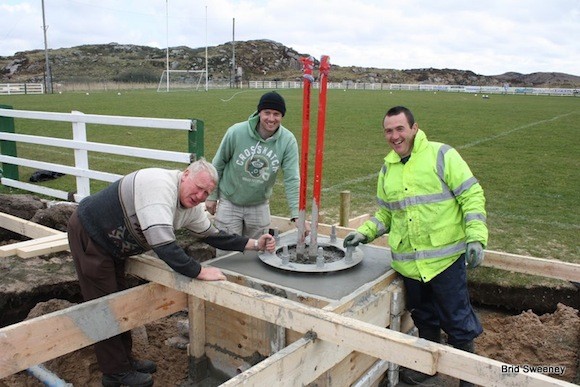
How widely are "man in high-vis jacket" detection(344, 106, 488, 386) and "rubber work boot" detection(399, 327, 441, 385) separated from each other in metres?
0.20

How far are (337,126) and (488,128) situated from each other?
534 cm

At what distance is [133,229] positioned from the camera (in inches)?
131

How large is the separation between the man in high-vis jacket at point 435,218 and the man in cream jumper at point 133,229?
1236 millimetres

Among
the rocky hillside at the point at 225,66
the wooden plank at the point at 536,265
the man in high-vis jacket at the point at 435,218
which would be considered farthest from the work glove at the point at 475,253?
the rocky hillside at the point at 225,66

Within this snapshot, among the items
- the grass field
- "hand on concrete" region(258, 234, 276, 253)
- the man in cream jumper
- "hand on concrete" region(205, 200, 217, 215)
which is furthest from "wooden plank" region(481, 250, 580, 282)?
"hand on concrete" region(205, 200, 217, 215)

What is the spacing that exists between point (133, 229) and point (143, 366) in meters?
1.30

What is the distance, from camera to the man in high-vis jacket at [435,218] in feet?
11.2

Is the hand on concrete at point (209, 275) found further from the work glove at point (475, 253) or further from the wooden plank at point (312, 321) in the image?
the work glove at point (475, 253)

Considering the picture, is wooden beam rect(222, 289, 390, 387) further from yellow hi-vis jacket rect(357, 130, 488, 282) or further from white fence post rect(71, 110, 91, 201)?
white fence post rect(71, 110, 91, 201)

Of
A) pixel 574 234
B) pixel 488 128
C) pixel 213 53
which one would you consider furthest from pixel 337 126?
pixel 213 53

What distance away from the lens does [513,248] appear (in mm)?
6078

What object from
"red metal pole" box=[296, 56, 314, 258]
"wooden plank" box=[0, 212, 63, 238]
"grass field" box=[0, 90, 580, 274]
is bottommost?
"grass field" box=[0, 90, 580, 274]

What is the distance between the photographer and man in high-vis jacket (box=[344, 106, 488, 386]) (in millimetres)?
3414

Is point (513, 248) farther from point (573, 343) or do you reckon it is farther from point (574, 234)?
point (573, 343)
